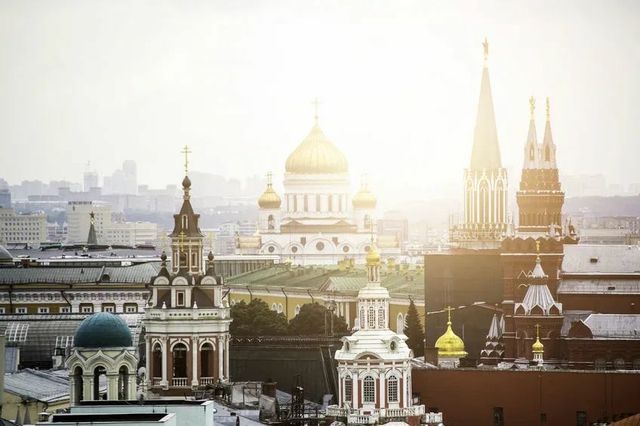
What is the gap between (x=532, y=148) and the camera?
114 metres

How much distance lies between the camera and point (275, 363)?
104312 millimetres

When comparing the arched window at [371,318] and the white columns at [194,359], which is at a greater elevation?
the arched window at [371,318]

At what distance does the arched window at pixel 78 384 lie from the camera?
7807 centimetres

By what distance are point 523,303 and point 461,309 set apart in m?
10.7

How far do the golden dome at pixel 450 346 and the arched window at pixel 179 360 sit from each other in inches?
461

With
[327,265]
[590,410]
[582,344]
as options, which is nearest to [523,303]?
[582,344]

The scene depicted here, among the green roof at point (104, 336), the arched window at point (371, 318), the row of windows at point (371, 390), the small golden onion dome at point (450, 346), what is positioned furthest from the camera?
the small golden onion dome at point (450, 346)

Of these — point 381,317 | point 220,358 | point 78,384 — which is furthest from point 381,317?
point 78,384

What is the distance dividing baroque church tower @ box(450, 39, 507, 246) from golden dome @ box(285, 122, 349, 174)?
56.6 meters

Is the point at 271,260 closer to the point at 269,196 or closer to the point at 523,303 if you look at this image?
the point at 269,196

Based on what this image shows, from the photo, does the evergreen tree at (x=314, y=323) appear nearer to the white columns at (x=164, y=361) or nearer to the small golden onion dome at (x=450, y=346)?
the small golden onion dome at (x=450, y=346)

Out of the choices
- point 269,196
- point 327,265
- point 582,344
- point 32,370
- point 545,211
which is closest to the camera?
point 32,370

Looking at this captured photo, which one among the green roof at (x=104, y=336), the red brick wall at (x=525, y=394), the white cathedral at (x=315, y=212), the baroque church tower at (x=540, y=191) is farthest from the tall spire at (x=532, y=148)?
the white cathedral at (x=315, y=212)

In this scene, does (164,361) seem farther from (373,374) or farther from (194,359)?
(373,374)
